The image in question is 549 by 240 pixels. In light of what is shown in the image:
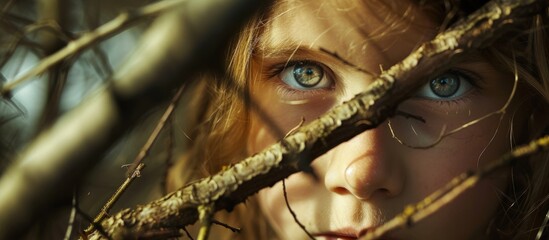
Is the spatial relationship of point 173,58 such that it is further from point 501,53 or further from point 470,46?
point 501,53

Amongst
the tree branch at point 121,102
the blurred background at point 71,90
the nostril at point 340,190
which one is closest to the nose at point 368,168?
the nostril at point 340,190

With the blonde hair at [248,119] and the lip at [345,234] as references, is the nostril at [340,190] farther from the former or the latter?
the blonde hair at [248,119]

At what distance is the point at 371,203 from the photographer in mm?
1927

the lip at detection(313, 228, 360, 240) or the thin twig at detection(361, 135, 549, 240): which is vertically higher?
the lip at detection(313, 228, 360, 240)

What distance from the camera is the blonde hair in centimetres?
202

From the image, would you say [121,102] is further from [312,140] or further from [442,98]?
[442,98]

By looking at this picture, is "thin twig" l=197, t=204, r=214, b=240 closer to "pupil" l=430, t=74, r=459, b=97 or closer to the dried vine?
the dried vine

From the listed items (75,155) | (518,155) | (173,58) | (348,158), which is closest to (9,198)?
(75,155)

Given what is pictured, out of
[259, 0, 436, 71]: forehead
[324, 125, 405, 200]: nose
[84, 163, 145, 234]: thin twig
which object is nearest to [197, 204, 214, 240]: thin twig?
[84, 163, 145, 234]: thin twig

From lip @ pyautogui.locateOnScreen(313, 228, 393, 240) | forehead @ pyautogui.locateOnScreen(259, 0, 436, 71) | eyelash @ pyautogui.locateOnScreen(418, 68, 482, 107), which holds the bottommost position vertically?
lip @ pyautogui.locateOnScreen(313, 228, 393, 240)

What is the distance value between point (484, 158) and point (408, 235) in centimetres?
27

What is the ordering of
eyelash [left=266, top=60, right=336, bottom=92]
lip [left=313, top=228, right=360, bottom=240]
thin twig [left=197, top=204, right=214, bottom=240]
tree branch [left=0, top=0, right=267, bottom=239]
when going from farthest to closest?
eyelash [left=266, top=60, right=336, bottom=92]
lip [left=313, top=228, right=360, bottom=240]
thin twig [left=197, top=204, right=214, bottom=240]
tree branch [left=0, top=0, right=267, bottom=239]

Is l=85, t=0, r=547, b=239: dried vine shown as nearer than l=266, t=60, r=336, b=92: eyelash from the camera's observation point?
Yes

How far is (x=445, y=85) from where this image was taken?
2119mm
